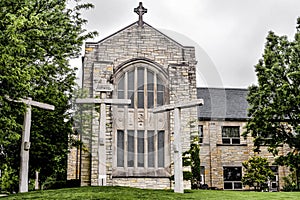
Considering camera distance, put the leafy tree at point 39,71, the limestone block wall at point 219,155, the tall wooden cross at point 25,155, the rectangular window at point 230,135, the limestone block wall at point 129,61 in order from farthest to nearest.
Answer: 1. the rectangular window at point 230,135
2. the limestone block wall at point 219,155
3. the limestone block wall at point 129,61
4. the tall wooden cross at point 25,155
5. the leafy tree at point 39,71

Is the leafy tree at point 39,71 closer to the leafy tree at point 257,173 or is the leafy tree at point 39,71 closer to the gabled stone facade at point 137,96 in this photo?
the gabled stone facade at point 137,96

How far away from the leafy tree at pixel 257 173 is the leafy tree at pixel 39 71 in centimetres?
1193

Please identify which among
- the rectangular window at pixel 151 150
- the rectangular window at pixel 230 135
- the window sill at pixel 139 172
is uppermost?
the rectangular window at pixel 230 135

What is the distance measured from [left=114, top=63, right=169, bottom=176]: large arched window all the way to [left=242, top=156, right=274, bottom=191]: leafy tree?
374 inches

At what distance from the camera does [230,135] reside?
28.1 m

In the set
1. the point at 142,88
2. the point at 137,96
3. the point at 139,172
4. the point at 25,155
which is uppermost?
the point at 142,88

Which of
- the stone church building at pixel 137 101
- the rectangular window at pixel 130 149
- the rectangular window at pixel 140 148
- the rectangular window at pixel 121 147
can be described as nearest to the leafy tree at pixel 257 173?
the stone church building at pixel 137 101

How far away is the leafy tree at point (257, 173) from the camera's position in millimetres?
25141

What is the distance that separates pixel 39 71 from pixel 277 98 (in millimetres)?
10468

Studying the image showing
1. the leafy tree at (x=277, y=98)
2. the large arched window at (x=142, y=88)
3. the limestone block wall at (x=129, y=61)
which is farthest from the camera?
the leafy tree at (x=277, y=98)

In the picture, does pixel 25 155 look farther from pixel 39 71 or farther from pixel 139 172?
pixel 139 172

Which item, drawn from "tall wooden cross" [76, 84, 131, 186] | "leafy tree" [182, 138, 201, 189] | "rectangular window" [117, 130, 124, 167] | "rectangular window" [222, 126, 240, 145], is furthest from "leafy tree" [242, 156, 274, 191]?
"tall wooden cross" [76, 84, 131, 186]

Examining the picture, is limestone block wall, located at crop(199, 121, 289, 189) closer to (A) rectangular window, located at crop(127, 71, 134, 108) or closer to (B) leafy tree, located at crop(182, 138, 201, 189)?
(B) leafy tree, located at crop(182, 138, 201, 189)

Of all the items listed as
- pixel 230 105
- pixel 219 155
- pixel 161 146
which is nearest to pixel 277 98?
pixel 161 146
